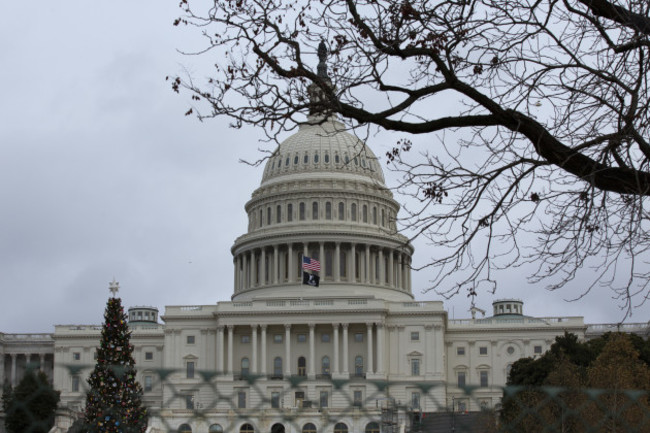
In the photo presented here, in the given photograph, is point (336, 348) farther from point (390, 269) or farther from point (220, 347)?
point (390, 269)

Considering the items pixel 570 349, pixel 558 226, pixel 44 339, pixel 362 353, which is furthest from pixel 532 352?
pixel 558 226

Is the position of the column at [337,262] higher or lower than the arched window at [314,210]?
lower

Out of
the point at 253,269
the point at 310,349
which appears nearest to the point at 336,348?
the point at 310,349

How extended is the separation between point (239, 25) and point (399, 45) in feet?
10.1

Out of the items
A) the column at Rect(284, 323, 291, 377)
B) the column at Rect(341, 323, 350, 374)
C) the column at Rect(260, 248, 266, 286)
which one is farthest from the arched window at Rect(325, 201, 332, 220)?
the column at Rect(284, 323, 291, 377)

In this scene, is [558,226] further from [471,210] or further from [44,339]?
[44,339]

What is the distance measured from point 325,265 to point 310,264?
980 centimetres

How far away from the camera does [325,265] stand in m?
147

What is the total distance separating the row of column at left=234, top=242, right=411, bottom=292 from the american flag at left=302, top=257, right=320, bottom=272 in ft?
22.3

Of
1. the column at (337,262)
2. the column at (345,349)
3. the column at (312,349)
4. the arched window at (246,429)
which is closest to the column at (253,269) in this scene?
the column at (337,262)

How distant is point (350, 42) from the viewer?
20734 millimetres

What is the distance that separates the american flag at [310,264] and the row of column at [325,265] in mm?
6804

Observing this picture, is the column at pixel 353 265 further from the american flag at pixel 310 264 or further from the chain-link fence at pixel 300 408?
the chain-link fence at pixel 300 408

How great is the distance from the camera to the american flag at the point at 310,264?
13612 cm
